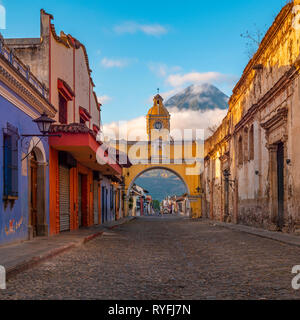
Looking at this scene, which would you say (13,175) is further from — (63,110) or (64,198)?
(63,110)

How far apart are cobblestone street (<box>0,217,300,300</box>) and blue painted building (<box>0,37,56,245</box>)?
200 cm

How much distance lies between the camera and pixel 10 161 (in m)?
10.1

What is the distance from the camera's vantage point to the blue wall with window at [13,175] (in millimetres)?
9766

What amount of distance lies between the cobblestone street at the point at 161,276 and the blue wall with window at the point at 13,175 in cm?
179

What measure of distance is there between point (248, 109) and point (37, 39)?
10.1 meters

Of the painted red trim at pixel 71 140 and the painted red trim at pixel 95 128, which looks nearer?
the painted red trim at pixel 71 140

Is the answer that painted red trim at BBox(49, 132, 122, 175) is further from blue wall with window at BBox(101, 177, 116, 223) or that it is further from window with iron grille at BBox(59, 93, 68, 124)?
blue wall with window at BBox(101, 177, 116, 223)

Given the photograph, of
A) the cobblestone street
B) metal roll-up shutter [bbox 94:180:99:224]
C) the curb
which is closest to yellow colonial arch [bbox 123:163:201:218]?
metal roll-up shutter [bbox 94:180:99:224]

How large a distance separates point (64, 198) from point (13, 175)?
239 inches

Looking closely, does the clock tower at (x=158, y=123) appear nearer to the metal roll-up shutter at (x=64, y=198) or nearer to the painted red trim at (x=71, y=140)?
the metal roll-up shutter at (x=64, y=198)

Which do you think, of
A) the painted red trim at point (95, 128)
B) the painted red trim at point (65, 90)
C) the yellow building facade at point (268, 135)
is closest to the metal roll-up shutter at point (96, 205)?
the painted red trim at point (95, 128)

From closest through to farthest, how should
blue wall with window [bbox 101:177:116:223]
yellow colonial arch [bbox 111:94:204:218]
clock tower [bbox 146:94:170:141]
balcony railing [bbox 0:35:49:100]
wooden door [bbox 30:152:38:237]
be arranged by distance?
balcony railing [bbox 0:35:49:100], wooden door [bbox 30:152:38:237], blue wall with window [bbox 101:177:116:223], yellow colonial arch [bbox 111:94:204:218], clock tower [bbox 146:94:170:141]

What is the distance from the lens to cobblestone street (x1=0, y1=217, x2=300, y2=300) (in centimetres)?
492
